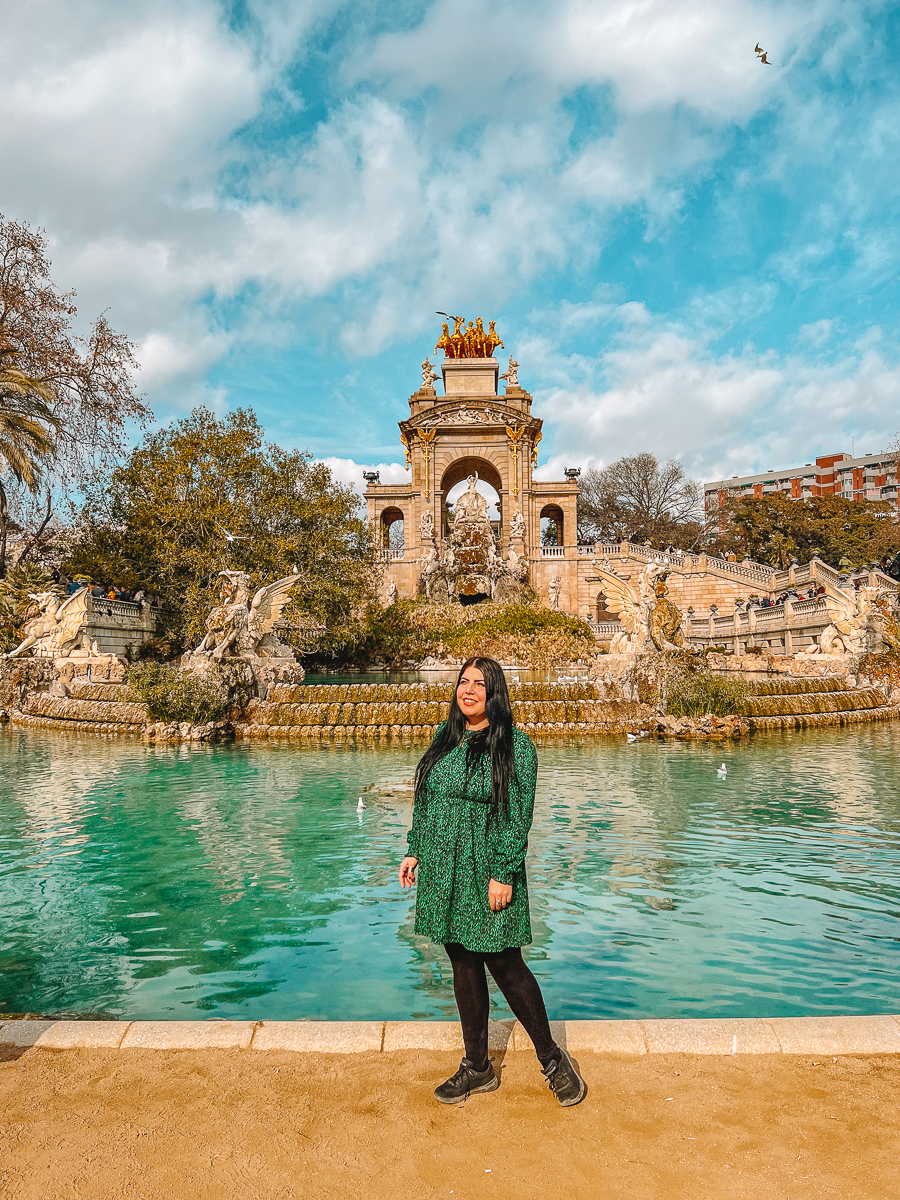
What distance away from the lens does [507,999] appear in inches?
116

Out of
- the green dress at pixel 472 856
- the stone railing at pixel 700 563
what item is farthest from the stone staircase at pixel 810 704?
the stone railing at pixel 700 563

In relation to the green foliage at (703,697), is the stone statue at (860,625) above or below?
above

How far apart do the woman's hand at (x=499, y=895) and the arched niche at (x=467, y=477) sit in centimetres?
4361

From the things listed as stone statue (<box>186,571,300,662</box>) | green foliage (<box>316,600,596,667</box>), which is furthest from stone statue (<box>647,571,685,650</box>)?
green foliage (<box>316,600,596,667</box>)

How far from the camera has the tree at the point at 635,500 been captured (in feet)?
198

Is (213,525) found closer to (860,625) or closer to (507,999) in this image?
(860,625)

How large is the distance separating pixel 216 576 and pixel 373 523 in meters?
23.3

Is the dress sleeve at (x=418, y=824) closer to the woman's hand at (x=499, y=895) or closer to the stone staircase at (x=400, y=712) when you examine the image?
the woman's hand at (x=499, y=895)

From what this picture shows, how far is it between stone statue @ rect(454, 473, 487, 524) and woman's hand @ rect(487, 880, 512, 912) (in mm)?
37896

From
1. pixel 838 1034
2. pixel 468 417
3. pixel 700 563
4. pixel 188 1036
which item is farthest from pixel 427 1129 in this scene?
pixel 468 417

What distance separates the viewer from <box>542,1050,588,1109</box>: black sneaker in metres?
2.81

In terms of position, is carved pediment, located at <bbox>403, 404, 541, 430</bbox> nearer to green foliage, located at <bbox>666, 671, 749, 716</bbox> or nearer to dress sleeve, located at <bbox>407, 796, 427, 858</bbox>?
green foliage, located at <bbox>666, 671, 749, 716</bbox>

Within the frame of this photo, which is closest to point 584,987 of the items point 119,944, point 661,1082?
point 661,1082

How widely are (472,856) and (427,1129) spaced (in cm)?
93
